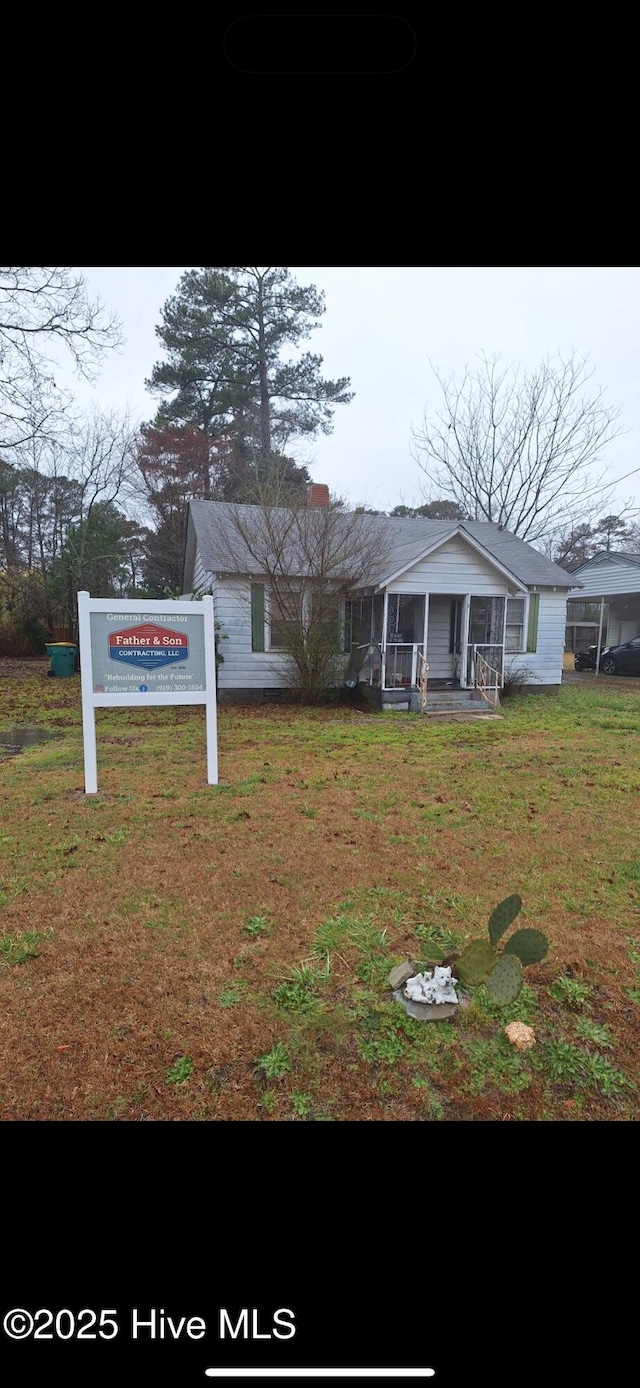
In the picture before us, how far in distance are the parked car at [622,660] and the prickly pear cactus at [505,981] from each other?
16.4 metres

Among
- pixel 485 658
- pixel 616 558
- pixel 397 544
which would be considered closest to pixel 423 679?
pixel 485 658

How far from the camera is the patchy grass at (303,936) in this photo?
5.85 ft

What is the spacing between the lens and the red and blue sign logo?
511cm

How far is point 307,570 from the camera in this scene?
9.73 metres

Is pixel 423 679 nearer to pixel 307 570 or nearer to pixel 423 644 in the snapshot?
pixel 423 644

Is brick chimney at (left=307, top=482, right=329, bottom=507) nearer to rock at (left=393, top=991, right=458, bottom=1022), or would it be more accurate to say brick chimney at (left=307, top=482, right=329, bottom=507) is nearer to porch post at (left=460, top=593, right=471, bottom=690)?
porch post at (left=460, top=593, right=471, bottom=690)

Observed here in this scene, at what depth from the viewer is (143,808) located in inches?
181

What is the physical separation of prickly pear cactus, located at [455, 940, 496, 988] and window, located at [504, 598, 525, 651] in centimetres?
1099

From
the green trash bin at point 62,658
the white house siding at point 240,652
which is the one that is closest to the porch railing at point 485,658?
the white house siding at point 240,652
